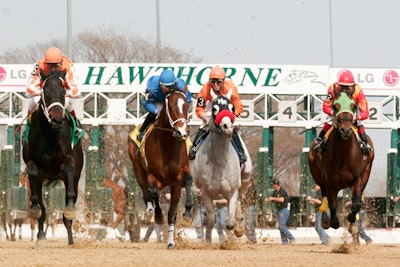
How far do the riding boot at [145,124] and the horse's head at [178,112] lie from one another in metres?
0.99

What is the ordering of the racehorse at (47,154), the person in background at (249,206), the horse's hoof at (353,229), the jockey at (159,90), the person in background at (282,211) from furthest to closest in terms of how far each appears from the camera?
the person in background at (282,211) → the person in background at (249,206) → the horse's hoof at (353,229) → the jockey at (159,90) → the racehorse at (47,154)

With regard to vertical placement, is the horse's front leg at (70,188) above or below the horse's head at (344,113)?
below

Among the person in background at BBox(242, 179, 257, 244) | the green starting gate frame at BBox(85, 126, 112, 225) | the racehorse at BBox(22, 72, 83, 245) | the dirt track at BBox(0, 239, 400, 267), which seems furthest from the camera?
the green starting gate frame at BBox(85, 126, 112, 225)

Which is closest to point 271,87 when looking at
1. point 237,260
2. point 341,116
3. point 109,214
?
point 109,214

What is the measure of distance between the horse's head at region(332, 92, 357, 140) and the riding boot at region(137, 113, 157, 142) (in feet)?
9.00

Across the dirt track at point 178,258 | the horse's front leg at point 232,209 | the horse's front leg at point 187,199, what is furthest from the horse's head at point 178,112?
the dirt track at point 178,258

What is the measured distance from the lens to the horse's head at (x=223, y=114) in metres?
15.2

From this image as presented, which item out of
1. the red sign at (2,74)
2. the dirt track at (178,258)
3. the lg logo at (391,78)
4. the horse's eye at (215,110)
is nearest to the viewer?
the dirt track at (178,258)

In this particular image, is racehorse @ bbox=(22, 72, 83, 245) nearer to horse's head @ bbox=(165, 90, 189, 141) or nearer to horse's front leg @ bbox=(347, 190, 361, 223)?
horse's head @ bbox=(165, 90, 189, 141)

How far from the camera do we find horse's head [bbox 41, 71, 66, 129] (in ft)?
49.3

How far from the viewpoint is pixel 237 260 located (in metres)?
13.5

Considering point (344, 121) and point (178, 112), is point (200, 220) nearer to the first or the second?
point (178, 112)

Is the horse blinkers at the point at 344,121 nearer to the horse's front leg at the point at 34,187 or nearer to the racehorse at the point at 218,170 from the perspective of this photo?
the racehorse at the point at 218,170

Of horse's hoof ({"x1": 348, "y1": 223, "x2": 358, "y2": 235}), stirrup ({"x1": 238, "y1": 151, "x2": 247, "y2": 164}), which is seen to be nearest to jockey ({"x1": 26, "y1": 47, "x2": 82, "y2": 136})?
stirrup ({"x1": 238, "y1": 151, "x2": 247, "y2": 164})
